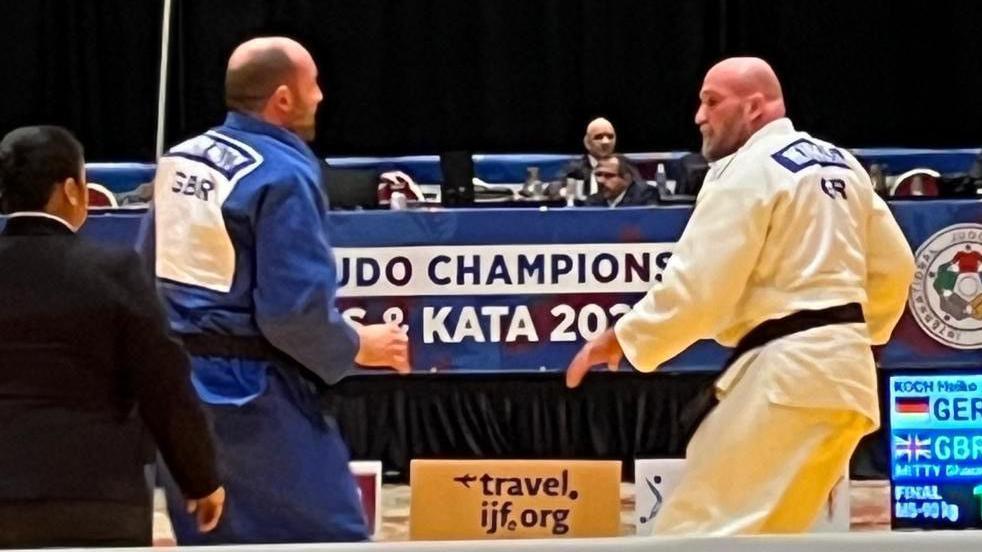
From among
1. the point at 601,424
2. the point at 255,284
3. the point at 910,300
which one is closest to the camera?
the point at 255,284

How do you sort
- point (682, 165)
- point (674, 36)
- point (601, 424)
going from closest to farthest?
point (601, 424) < point (682, 165) < point (674, 36)

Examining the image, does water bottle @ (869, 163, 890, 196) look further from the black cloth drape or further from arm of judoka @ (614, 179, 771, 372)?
arm of judoka @ (614, 179, 771, 372)

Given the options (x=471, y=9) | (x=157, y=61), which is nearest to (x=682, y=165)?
(x=471, y=9)

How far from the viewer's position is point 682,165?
8.94 meters

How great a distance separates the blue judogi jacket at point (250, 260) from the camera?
312 cm

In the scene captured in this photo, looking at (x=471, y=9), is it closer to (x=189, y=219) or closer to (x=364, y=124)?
(x=364, y=124)

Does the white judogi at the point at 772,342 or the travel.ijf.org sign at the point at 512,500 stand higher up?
the white judogi at the point at 772,342

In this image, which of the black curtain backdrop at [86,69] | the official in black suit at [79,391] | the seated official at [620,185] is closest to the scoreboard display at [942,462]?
the seated official at [620,185]

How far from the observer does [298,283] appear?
3.11m

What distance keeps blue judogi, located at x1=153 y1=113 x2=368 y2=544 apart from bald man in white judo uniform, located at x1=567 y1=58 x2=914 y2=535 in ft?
2.47

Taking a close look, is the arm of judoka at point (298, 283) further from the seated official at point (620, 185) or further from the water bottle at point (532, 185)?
the water bottle at point (532, 185)

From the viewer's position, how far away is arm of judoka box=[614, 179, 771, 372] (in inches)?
138

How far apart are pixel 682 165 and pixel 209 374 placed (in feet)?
19.8

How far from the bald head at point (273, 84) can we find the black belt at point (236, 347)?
19.5 inches
